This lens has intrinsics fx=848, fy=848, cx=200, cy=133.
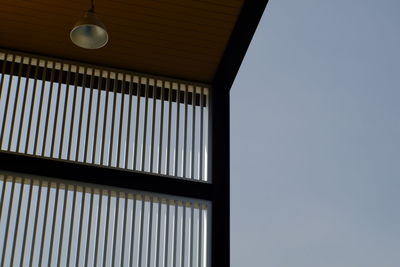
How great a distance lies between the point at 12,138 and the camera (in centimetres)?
960

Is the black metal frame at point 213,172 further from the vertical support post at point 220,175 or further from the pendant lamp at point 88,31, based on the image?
the pendant lamp at point 88,31

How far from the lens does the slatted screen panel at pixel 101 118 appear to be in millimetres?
9719

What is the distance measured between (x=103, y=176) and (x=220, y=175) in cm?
137

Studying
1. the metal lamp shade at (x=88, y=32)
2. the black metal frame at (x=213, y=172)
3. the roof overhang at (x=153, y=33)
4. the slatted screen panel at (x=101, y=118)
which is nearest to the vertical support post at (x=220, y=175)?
the black metal frame at (x=213, y=172)

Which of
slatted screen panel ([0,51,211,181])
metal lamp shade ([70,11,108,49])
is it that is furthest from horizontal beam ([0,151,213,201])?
metal lamp shade ([70,11,108,49])

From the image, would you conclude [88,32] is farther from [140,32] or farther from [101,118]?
[101,118]

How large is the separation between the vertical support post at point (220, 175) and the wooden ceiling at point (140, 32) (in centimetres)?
37

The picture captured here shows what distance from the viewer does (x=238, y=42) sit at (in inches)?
384

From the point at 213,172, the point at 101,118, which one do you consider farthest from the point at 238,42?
the point at 101,118

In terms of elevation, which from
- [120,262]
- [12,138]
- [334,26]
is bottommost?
[120,262]

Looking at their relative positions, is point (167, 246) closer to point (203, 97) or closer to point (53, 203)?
point (53, 203)

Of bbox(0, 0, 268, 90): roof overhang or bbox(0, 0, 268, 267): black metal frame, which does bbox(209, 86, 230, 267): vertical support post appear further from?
bbox(0, 0, 268, 90): roof overhang

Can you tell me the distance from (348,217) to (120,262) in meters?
12.5

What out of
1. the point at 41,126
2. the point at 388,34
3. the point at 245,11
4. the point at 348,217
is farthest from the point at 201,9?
the point at 348,217
